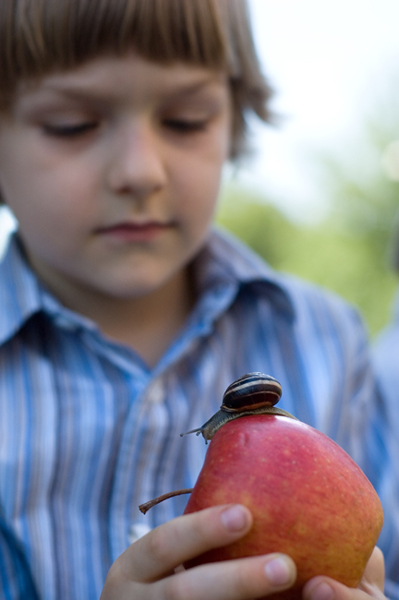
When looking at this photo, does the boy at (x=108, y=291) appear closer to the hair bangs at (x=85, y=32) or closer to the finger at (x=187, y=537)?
the hair bangs at (x=85, y=32)

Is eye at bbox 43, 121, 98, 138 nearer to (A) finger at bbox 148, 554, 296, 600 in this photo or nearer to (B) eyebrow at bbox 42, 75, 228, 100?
(B) eyebrow at bbox 42, 75, 228, 100

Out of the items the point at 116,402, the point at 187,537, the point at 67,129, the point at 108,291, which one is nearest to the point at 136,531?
the point at 116,402

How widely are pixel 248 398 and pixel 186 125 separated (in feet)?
1.94

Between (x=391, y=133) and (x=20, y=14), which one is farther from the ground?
(x=20, y=14)

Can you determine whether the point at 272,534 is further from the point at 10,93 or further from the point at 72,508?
the point at 10,93

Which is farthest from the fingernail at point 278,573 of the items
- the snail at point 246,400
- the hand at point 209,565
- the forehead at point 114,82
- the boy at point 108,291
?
the forehead at point 114,82

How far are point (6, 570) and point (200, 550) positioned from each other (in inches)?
21.8

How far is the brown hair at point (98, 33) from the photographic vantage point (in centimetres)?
86

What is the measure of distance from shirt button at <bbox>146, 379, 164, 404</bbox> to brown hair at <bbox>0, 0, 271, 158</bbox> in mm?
508

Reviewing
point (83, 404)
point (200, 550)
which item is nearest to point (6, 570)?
point (83, 404)

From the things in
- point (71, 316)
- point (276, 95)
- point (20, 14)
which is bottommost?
point (71, 316)

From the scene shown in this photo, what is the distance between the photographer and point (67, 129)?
2.96 ft

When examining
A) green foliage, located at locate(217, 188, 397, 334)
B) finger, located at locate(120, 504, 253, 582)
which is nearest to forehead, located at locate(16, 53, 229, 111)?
finger, located at locate(120, 504, 253, 582)

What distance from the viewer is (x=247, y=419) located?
524mm
